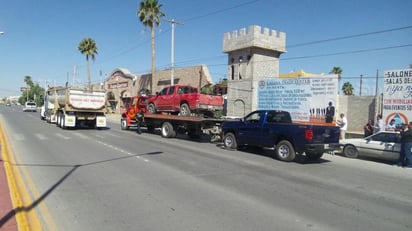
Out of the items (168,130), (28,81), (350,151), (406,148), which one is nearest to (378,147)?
(406,148)

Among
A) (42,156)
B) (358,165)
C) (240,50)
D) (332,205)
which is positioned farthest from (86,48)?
(332,205)

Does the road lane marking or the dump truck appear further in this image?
the dump truck

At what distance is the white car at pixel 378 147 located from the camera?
1238 cm

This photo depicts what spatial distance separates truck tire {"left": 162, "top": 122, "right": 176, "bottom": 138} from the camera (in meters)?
18.6

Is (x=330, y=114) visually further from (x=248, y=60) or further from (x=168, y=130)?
(x=248, y=60)

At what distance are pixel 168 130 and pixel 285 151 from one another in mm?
8216

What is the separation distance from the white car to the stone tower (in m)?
13.3

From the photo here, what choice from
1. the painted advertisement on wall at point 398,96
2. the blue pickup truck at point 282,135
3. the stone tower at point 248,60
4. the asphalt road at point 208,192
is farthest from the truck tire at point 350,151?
the stone tower at point 248,60

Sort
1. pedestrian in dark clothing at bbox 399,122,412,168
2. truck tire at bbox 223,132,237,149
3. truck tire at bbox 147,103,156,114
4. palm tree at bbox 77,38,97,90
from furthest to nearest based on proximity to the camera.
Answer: palm tree at bbox 77,38,97,90 < truck tire at bbox 147,103,156,114 < truck tire at bbox 223,132,237,149 < pedestrian in dark clothing at bbox 399,122,412,168

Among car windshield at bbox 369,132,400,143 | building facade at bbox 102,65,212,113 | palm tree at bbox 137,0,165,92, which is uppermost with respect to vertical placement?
palm tree at bbox 137,0,165,92

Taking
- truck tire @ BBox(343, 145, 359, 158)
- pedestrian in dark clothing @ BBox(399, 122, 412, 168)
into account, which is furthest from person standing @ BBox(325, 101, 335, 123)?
pedestrian in dark clothing @ BBox(399, 122, 412, 168)

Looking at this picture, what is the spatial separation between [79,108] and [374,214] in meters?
20.3

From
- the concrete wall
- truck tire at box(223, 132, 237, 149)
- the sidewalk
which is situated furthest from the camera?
the concrete wall

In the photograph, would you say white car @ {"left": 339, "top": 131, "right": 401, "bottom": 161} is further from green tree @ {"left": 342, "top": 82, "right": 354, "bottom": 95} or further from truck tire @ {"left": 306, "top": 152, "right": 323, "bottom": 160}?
green tree @ {"left": 342, "top": 82, "right": 354, "bottom": 95}
